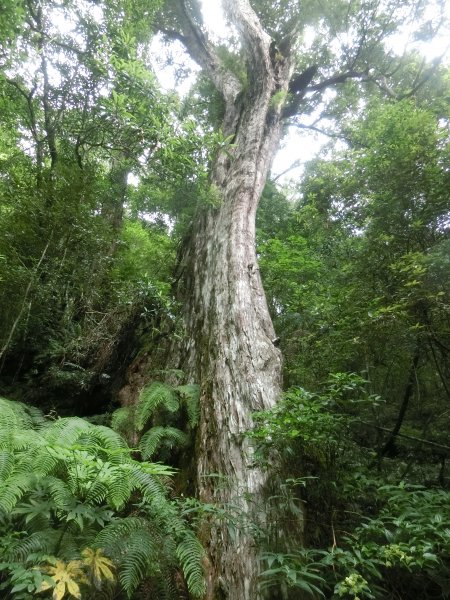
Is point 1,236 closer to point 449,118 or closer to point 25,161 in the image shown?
point 25,161

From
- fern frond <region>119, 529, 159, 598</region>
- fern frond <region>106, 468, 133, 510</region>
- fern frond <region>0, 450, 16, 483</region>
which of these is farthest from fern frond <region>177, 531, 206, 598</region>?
fern frond <region>0, 450, 16, 483</region>

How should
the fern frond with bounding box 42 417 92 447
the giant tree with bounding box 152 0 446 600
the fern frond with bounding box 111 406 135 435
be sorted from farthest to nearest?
the fern frond with bounding box 111 406 135 435, the giant tree with bounding box 152 0 446 600, the fern frond with bounding box 42 417 92 447

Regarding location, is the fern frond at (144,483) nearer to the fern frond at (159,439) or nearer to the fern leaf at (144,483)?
the fern leaf at (144,483)

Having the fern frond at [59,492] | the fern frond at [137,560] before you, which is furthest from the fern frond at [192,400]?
the fern frond at [59,492]

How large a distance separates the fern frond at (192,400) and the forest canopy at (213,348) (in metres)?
0.02

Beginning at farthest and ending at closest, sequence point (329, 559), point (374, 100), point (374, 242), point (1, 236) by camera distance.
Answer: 1. point (374, 100)
2. point (1, 236)
3. point (374, 242)
4. point (329, 559)

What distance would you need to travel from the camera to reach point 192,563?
2.34 metres

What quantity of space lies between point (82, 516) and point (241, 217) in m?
5.30

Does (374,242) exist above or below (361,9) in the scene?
below

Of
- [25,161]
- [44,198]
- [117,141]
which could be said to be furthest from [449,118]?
[25,161]

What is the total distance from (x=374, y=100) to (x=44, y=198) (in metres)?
9.62

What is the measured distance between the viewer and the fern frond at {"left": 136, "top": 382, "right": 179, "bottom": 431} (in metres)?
4.02

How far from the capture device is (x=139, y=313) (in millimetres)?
6141

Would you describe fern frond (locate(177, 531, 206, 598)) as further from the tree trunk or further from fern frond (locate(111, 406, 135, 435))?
fern frond (locate(111, 406, 135, 435))
